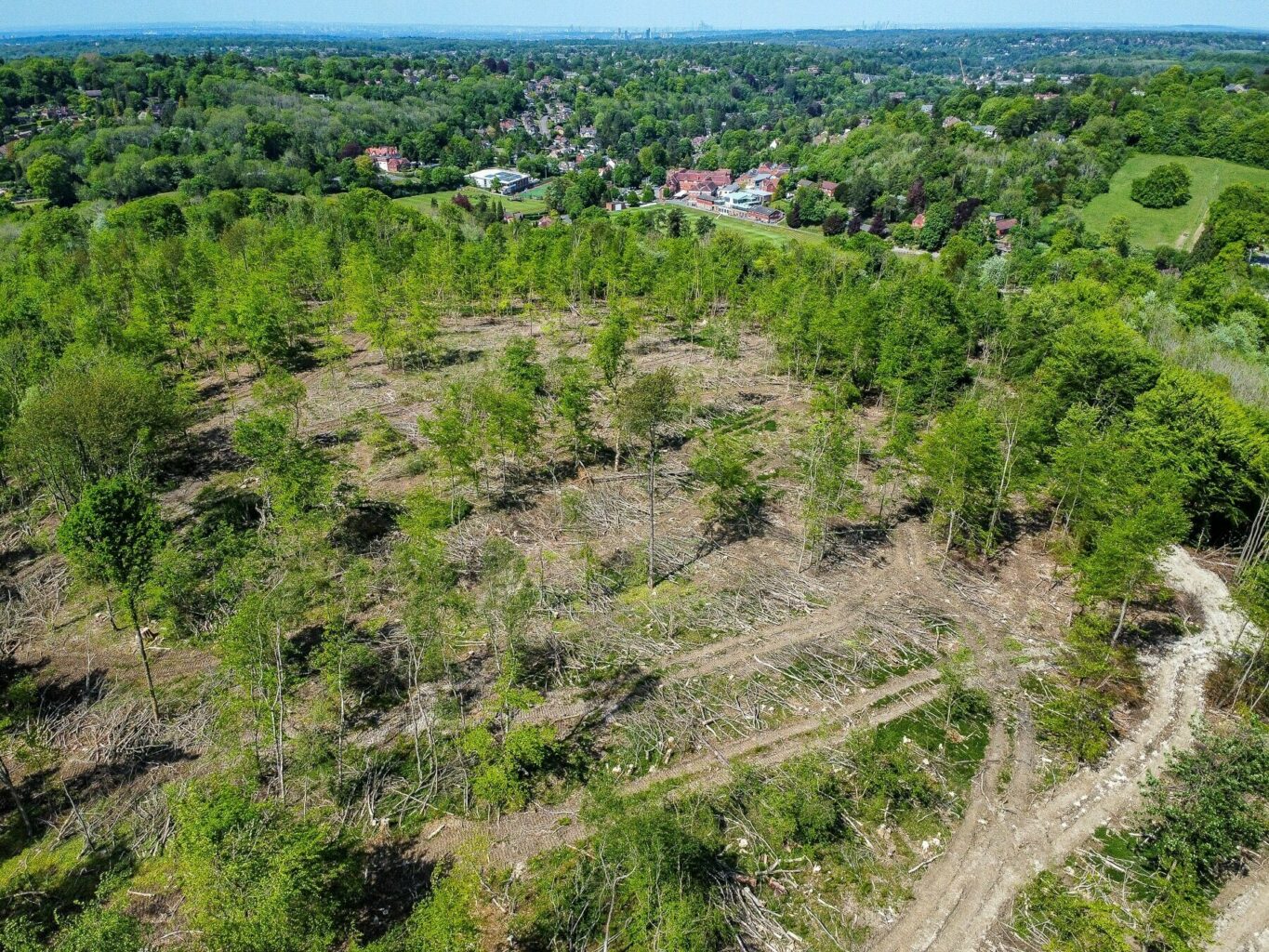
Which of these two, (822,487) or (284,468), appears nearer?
(284,468)

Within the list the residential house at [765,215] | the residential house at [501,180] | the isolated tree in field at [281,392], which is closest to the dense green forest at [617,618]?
the isolated tree in field at [281,392]

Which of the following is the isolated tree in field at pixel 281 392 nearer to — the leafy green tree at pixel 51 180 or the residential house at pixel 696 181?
the leafy green tree at pixel 51 180

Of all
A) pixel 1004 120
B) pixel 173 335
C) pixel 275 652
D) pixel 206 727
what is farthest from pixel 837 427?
pixel 1004 120

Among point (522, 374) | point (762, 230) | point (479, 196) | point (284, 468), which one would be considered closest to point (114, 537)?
point (284, 468)

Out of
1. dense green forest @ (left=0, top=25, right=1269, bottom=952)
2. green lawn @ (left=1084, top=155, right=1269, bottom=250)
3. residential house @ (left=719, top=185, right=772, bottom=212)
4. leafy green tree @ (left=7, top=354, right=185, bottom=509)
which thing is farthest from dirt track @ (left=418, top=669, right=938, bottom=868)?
residential house @ (left=719, top=185, right=772, bottom=212)

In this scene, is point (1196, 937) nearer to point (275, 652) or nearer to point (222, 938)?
point (222, 938)

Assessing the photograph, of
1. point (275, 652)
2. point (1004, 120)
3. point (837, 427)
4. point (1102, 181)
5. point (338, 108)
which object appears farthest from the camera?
point (338, 108)

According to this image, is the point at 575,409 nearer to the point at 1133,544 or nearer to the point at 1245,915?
the point at 1133,544
